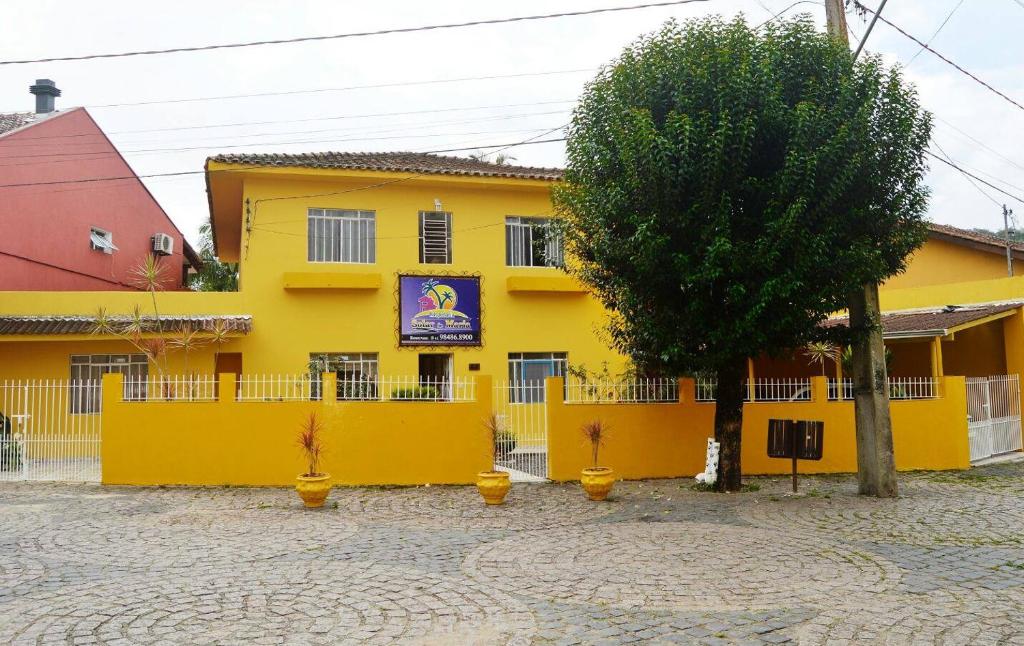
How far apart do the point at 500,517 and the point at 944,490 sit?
6441 mm

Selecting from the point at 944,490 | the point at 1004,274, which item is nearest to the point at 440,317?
the point at 944,490

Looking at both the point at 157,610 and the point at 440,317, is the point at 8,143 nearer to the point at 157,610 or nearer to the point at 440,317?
the point at 440,317

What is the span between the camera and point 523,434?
12.7 metres

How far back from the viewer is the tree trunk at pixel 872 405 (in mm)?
10000

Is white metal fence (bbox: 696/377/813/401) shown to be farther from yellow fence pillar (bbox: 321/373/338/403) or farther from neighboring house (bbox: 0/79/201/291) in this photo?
neighboring house (bbox: 0/79/201/291)

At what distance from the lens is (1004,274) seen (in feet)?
68.1

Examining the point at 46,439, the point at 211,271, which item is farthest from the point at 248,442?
the point at 211,271

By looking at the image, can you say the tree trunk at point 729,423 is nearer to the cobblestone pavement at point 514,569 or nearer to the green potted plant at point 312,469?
the cobblestone pavement at point 514,569

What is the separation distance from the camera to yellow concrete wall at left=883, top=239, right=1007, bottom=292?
68.9 ft

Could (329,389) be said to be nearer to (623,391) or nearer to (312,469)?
(312,469)

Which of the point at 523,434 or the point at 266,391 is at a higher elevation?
the point at 266,391

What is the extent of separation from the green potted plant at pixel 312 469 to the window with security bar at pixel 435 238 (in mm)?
6134

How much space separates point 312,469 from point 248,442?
1.59 metres

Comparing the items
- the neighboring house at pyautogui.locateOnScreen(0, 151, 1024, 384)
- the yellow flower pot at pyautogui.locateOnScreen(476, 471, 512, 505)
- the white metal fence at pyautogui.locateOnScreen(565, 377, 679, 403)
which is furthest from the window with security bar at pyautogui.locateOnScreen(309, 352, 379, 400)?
the yellow flower pot at pyautogui.locateOnScreen(476, 471, 512, 505)
